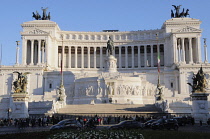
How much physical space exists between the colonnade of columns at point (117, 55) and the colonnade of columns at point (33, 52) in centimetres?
801

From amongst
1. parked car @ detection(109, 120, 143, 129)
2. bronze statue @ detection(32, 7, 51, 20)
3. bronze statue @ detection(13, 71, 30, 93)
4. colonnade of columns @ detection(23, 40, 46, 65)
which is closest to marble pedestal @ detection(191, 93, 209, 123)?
parked car @ detection(109, 120, 143, 129)

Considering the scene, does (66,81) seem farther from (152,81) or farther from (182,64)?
(182,64)

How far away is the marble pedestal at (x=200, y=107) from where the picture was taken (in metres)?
34.2

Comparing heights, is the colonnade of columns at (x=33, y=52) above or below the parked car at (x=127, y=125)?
above

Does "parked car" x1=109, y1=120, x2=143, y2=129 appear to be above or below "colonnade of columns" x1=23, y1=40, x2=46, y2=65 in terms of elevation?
below

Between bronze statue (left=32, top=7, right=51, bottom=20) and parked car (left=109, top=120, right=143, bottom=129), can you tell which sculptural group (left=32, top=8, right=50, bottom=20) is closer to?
bronze statue (left=32, top=7, right=51, bottom=20)

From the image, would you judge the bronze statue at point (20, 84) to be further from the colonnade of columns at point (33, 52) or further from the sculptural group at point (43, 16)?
the sculptural group at point (43, 16)

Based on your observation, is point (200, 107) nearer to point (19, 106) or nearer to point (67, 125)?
point (67, 125)

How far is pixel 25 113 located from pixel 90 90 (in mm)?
26147

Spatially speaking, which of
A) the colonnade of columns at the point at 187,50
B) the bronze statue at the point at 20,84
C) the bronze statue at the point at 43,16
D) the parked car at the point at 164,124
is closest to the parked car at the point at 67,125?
the parked car at the point at 164,124

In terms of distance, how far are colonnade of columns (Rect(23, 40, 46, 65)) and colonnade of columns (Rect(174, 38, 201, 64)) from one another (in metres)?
37.3

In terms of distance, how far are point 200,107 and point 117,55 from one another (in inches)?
2482

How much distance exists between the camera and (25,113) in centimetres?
3488

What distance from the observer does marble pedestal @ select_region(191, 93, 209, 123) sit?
34.2m
